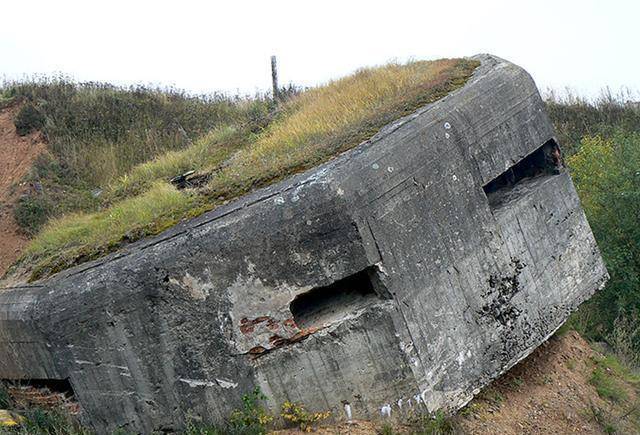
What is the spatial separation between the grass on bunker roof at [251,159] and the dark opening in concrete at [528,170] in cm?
104

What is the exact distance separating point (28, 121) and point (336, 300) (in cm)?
981

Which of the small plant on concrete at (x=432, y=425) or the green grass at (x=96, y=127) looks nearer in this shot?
the small plant on concrete at (x=432, y=425)

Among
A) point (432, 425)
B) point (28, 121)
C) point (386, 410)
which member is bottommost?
point (432, 425)

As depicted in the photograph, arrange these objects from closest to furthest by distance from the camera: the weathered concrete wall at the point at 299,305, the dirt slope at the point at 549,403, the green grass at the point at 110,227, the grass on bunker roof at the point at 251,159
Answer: the weathered concrete wall at the point at 299,305, the dirt slope at the point at 549,403, the green grass at the point at 110,227, the grass on bunker roof at the point at 251,159

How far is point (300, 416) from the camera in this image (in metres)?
5.51

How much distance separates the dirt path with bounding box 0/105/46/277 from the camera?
10.9 meters

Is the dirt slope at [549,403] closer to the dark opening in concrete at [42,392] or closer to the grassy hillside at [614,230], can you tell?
the dark opening in concrete at [42,392]

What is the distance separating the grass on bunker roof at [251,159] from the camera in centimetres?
628

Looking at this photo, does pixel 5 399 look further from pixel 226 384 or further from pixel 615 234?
pixel 615 234

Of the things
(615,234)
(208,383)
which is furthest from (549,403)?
(615,234)

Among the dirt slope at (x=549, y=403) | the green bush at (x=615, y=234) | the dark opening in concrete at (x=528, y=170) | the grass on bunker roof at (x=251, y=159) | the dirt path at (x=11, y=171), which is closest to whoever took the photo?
the dirt slope at (x=549, y=403)

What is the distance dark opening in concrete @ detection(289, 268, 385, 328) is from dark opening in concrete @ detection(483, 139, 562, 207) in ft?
6.50

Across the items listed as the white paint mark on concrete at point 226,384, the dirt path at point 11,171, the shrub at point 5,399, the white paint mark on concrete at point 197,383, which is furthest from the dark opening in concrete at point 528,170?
the dirt path at point 11,171

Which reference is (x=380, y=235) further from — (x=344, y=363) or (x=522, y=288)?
(x=522, y=288)
